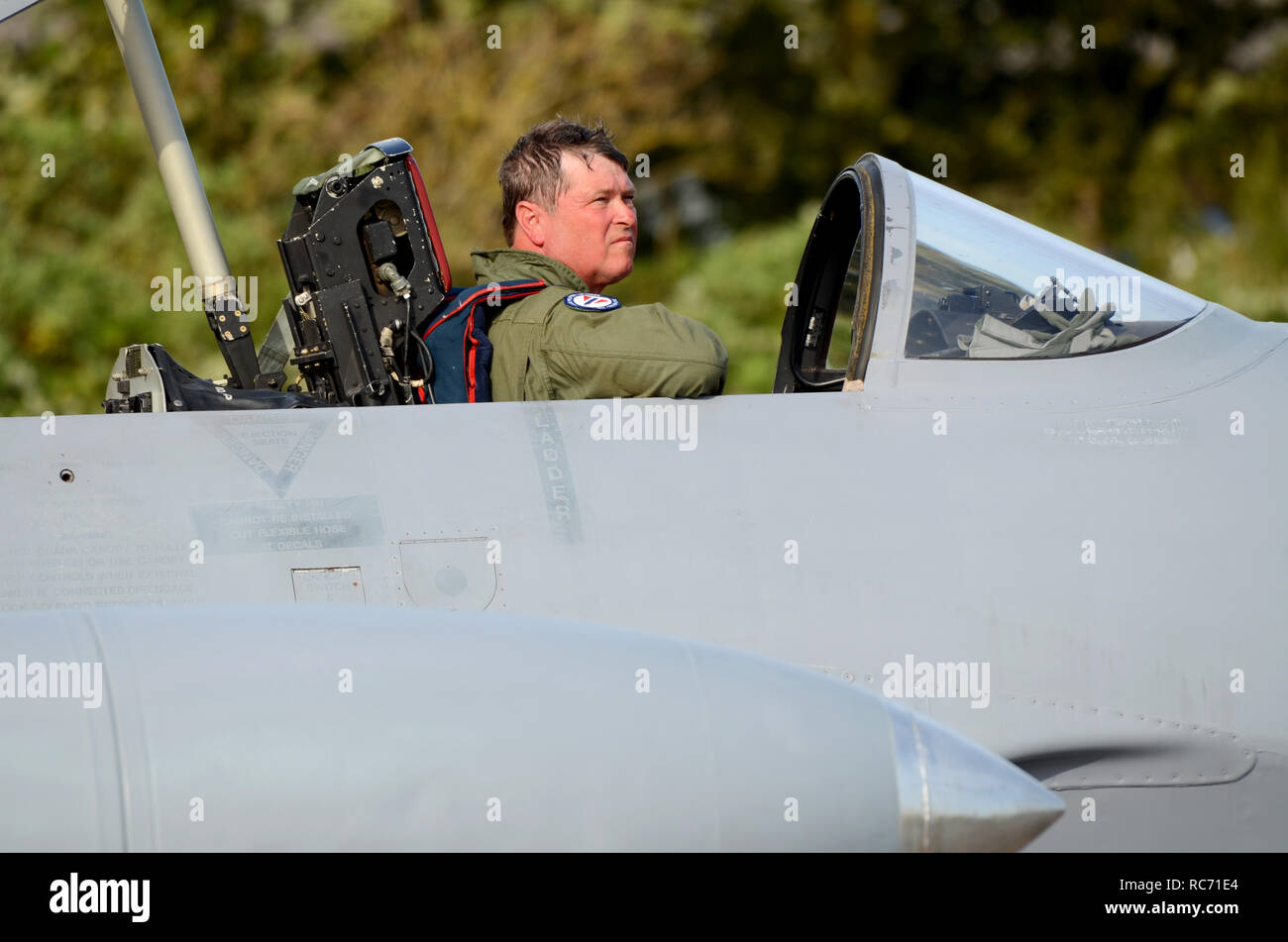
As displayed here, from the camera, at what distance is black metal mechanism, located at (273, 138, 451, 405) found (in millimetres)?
3193

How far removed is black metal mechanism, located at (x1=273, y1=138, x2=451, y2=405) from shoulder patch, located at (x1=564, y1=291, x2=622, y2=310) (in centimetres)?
33

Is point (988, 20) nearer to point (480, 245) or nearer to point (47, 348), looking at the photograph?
point (480, 245)

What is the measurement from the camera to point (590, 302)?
3.15 meters

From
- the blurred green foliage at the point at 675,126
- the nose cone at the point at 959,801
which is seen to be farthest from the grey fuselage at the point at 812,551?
the blurred green foliage at the point at 675,126

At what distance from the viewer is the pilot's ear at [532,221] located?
3.56m

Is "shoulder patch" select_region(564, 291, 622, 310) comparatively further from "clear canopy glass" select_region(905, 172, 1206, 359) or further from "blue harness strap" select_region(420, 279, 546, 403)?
"clear canopy glass" select_region(905, 172, 1206, 359)

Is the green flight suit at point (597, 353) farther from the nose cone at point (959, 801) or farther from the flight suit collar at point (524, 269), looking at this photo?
the nose cone at point (959, 801)

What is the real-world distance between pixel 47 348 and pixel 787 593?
31.1ft

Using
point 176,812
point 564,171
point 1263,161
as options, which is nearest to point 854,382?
point 564,171

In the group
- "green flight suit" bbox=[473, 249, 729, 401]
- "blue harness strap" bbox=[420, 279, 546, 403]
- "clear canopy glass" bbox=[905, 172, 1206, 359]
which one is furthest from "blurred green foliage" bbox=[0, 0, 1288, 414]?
"clear canopy glass" bbox=[905, 172, 1206, 359]

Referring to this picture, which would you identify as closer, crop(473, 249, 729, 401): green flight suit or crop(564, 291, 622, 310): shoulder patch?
crop(473, 249, 729, 401): green flight suit

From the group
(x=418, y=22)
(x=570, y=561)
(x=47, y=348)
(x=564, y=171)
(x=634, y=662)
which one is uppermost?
(x=418, y=22)

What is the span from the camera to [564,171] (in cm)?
356

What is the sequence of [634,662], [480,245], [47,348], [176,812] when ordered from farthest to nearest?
[480,245]
[47,348]
[634,662]
[176,812]
